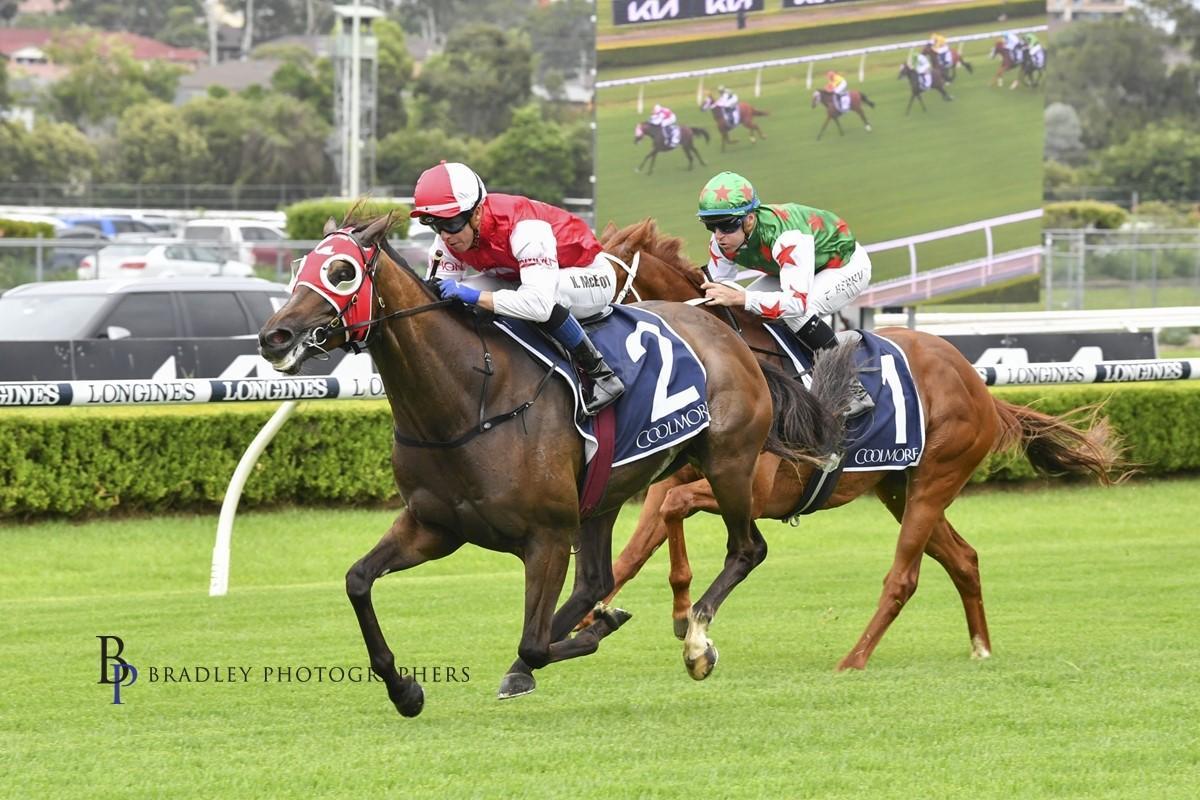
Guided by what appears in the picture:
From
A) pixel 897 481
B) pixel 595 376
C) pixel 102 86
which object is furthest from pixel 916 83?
pixel 102 86

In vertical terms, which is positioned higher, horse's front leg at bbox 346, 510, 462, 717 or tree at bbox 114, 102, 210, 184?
tree at bbox 114, 102, 210, 184

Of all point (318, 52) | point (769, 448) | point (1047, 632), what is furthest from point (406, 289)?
point (318, 52)

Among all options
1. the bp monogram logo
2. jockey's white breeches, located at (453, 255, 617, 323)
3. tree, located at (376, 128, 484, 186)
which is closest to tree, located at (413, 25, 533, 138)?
tree, located at (376, 128, 484, 186)

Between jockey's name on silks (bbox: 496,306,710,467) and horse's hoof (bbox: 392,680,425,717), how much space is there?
0.83 metres

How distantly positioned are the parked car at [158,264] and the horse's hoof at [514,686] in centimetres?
1836

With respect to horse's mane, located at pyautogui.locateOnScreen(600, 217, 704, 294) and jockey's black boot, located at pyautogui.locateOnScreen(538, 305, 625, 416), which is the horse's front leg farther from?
horse's mane, located at pyautogui.locateOnScreen(600, 217, 704, 294)

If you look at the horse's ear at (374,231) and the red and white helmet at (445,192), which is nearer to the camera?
the horse's ear at (374,231)

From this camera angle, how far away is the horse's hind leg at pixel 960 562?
6.30 m

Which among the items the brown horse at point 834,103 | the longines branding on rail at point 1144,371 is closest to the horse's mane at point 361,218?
the longines branding on rail at point 1144,371

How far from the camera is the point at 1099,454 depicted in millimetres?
7125

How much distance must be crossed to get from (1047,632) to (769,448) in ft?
5.47

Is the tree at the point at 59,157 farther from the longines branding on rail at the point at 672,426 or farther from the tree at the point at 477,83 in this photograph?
the longines branding on rail at the point at 672,426

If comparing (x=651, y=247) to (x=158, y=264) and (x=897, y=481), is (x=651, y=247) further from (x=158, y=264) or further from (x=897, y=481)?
(x=158, y=264)

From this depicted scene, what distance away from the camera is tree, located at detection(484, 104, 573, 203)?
151ft
